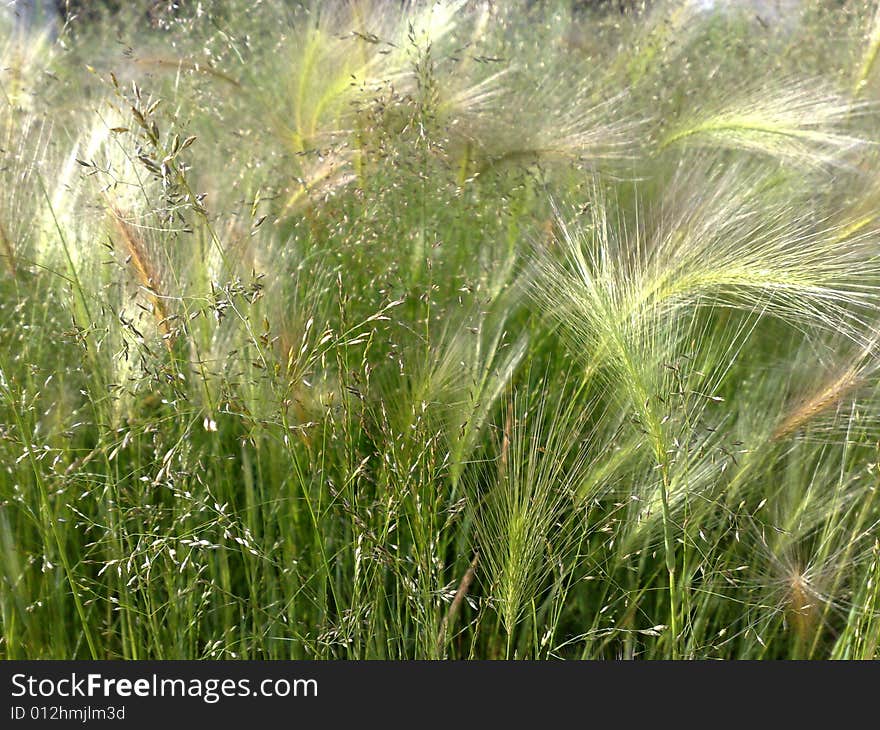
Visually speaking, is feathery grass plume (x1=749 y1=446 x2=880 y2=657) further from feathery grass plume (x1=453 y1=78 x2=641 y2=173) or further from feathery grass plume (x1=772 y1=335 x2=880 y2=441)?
feathery grass plume (x1=453 y1=78 x2=641 y2=173)

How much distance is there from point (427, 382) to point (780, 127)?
954 mm

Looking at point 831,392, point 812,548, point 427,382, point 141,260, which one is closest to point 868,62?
point 831,392

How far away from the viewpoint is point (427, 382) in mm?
1290

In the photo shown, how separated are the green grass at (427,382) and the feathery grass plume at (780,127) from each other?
0.01 metres

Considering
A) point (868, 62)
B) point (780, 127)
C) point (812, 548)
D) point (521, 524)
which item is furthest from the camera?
point (868, 62)

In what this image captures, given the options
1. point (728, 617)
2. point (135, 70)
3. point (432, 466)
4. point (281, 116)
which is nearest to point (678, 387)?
point (432, 466)

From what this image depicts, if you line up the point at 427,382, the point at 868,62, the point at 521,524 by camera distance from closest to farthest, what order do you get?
1. the point at 521,524
2. the point at 427,382
3. the point at 868,62

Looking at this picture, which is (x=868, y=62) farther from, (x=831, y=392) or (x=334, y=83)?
(x=334, y=83)

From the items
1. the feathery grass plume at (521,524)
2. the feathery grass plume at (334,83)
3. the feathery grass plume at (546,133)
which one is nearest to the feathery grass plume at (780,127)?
the feathery grass plume at (546,133)

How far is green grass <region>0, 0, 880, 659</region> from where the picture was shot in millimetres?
1243

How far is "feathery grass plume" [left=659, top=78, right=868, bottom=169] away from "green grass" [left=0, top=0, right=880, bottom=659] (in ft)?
0.03

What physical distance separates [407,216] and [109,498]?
872 mm

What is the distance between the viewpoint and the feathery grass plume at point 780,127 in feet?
5.52

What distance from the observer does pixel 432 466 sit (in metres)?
1.18
